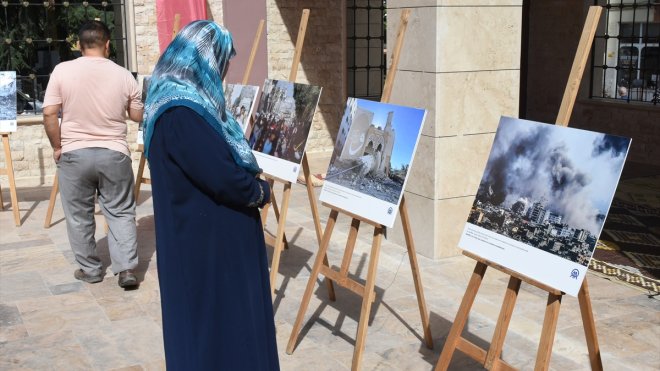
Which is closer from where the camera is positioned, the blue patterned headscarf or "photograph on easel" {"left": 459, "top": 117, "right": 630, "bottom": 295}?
the blue patterned headscarf

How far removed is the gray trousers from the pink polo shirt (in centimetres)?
8

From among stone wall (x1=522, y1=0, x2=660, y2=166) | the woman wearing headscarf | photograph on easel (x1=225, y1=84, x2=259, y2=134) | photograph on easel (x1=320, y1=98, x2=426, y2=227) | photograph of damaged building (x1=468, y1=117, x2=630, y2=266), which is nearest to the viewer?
the woman wearing headscarf

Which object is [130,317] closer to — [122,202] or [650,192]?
[122,202]

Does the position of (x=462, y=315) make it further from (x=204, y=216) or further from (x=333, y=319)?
(x=333, y=319)

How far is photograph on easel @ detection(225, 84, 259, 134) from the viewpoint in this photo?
18.0ft

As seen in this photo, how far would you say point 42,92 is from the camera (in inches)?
369

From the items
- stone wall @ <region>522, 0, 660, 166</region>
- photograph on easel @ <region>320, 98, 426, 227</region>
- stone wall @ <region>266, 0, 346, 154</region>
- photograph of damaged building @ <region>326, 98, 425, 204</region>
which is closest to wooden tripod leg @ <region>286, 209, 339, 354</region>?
photograph on easel @ <region>320, 98, 426, 227</region>

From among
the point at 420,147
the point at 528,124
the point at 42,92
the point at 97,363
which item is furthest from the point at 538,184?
the point at 42,92

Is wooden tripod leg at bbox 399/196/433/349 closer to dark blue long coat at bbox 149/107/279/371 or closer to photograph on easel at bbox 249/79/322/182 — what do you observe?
photograph on easel at bbox 249/79/322/182

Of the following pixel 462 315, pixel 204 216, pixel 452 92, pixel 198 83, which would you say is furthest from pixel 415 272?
pixel 452 92

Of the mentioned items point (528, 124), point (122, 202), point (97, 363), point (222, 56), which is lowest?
point (97, 363)

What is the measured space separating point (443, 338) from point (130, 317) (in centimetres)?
177

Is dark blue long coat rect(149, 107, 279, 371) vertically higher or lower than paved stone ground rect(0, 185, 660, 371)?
higher

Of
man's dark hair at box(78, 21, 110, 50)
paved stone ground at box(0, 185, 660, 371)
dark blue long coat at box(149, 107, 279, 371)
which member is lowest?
paved stone ground at box(0, 185, 660, 371)
